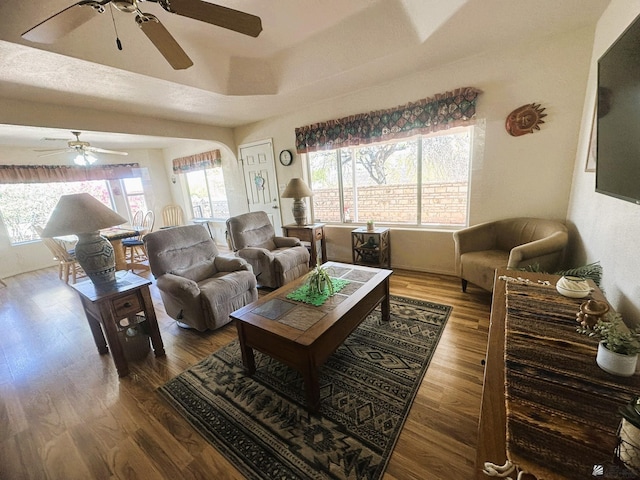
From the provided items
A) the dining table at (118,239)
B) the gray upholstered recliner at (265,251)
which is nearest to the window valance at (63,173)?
the dining table at (118,239)

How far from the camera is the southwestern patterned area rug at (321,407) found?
124 cm

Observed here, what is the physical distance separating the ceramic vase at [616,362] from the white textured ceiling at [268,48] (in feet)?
7.18

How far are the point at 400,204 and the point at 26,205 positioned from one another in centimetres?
676

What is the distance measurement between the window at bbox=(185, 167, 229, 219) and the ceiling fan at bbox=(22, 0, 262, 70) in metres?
4.03

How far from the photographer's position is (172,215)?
6031mm

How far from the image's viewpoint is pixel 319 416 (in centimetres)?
146

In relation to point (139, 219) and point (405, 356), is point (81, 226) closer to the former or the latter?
point (405, 356)

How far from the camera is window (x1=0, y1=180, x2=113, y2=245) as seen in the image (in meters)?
4.58

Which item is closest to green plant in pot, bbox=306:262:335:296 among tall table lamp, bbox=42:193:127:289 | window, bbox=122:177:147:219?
tall table lamp, bbox=42:193:127:289

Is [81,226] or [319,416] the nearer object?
[319,416]

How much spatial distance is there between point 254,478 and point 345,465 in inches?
16.8

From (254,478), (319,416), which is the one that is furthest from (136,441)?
(319,416)

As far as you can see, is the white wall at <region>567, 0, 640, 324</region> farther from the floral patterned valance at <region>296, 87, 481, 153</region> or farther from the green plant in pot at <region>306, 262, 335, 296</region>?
the green plant in pot at <region>306, 262, 335, 296</region>

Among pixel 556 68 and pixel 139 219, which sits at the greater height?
pixel 556 68
